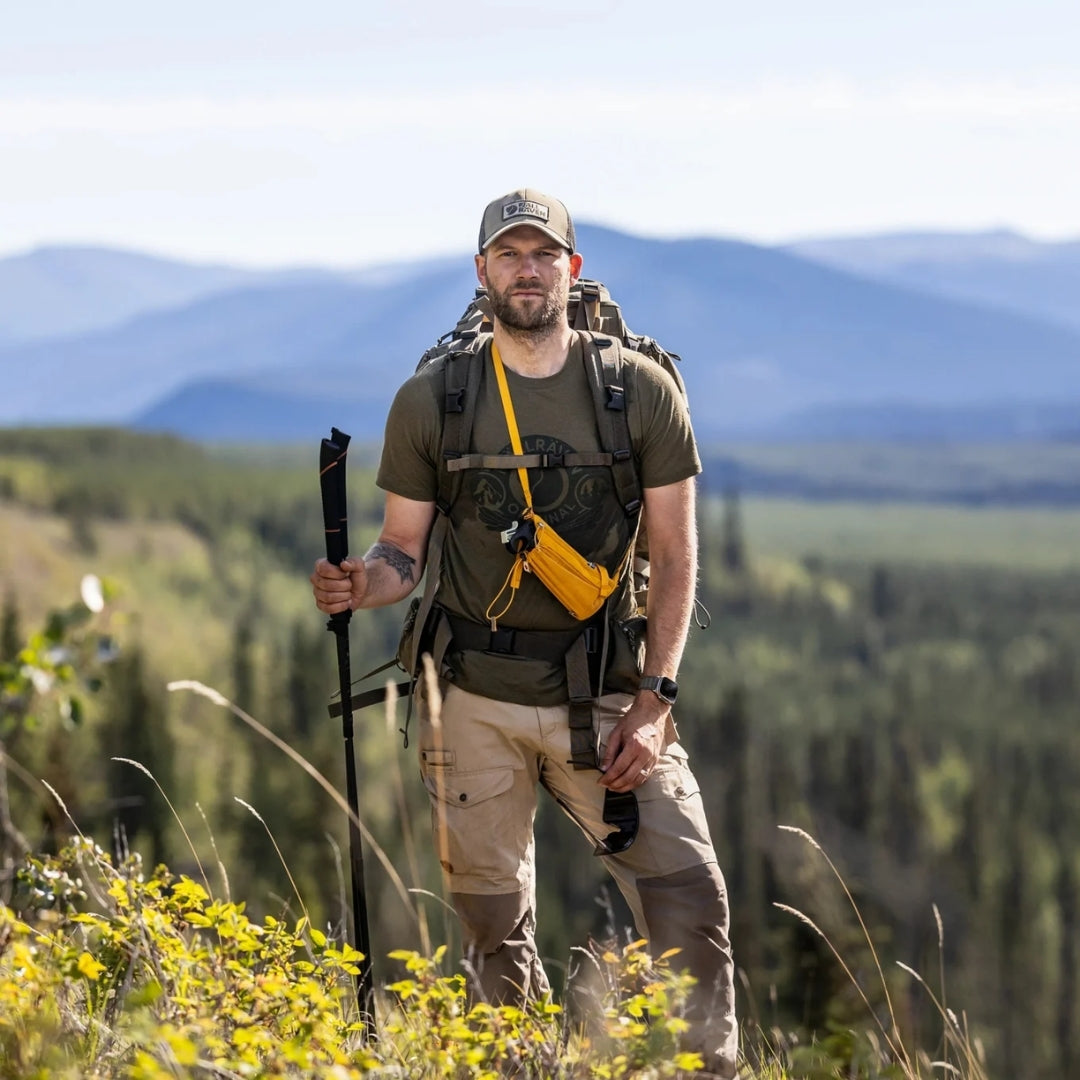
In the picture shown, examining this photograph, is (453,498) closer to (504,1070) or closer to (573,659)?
(573,659)

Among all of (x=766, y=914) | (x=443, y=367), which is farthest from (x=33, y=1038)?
(x=766, y=914)

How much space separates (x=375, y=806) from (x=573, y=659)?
118710 mm

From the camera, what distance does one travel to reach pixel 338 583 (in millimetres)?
5133

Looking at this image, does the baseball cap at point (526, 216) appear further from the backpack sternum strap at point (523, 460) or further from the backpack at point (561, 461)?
the backpack sternum strap at point (523, 460)

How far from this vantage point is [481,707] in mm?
5312

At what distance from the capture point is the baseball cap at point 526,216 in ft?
17.0

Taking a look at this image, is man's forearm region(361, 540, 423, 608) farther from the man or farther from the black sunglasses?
the black sunglasses

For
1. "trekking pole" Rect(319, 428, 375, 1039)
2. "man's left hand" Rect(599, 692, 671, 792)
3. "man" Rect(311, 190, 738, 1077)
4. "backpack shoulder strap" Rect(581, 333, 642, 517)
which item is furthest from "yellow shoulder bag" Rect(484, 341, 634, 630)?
"trekking pole" Rect(319, 428, 375, 1039)

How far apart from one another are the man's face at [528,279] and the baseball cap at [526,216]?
0.11 ft

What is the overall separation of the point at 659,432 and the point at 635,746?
993mm

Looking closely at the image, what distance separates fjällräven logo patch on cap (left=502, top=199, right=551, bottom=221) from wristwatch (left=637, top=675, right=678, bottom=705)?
150 cm

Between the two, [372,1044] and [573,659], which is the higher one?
[573,659]

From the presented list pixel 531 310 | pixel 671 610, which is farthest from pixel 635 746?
pixel 531 310

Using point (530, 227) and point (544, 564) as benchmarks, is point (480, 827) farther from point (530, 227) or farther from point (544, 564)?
point (530, 227)
